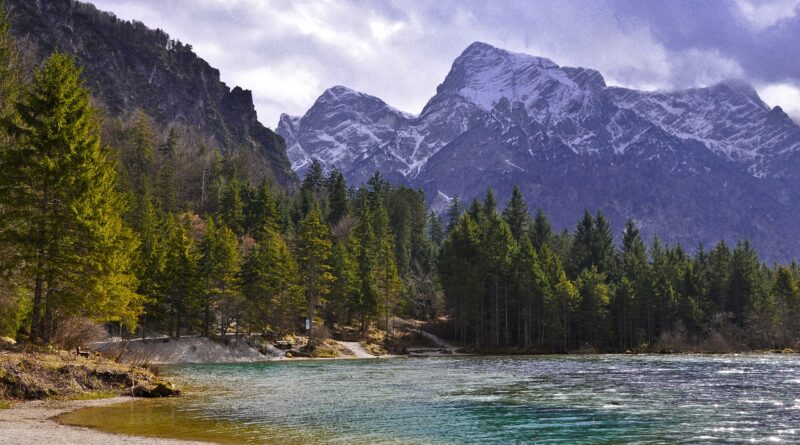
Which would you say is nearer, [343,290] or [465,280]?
[343,290]

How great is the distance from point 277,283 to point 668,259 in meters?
75.8

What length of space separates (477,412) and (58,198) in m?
21.1

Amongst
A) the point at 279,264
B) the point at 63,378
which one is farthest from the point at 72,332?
the point at 279,264

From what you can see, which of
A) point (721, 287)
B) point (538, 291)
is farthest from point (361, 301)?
point (721, 287)

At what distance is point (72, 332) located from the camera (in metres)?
32.1

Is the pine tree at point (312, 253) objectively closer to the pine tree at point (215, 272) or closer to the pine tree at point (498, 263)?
the pine tree at point (215, 272)

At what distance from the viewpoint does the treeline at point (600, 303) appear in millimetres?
89312

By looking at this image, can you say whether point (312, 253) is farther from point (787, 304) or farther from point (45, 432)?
point (787, 304)

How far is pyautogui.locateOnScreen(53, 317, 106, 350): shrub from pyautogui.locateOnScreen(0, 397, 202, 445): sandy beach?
10228mm

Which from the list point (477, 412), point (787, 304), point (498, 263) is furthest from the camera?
point (787, 304)

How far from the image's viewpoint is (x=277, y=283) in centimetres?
7725

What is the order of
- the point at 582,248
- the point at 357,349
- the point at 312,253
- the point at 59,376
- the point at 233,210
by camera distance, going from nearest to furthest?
the point at 59,376, the point at 357,349, the point at 312,253, the point at 233,210, the point at 582,248

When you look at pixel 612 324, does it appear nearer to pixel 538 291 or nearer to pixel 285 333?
pixel 538 291

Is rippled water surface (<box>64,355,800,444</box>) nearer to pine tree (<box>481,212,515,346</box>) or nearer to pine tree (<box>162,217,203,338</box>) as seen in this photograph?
pine tree (<box>162,217,203,338</box>)
